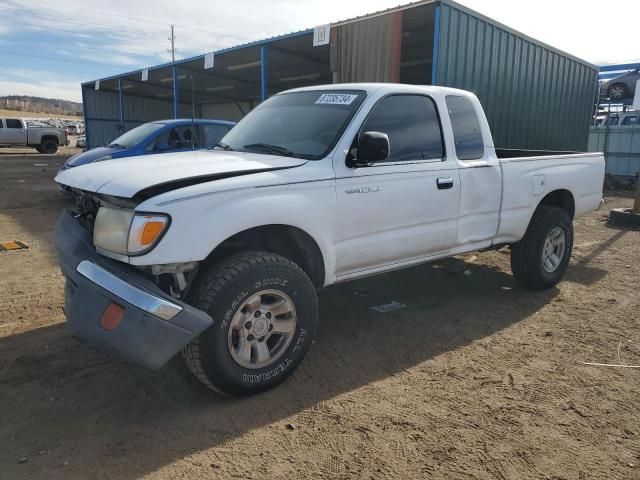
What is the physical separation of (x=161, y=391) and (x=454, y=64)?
725 cm

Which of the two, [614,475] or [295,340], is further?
[295,340]

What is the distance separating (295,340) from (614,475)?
182cm

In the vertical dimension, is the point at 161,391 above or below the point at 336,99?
below

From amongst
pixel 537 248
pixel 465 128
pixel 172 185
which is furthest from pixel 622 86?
pixel 172 185

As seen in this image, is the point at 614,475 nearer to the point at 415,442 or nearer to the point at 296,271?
the point at 415,442

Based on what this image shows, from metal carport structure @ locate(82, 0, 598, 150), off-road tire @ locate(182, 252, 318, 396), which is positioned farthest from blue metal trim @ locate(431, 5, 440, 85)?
off-road tire @ locate(182, 252, 318, 396)

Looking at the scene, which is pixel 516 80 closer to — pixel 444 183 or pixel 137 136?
Result: pixel 444 183

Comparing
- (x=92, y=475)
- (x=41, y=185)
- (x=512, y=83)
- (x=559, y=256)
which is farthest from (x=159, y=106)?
(x=92, y=475)

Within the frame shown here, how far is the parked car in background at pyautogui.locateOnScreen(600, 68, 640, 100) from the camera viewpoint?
19266mm

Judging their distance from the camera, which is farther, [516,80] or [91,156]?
[516,80]

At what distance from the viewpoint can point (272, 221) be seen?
9.78 feet

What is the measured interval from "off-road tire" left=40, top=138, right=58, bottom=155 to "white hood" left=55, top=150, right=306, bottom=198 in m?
28.0

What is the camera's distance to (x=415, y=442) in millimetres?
2664

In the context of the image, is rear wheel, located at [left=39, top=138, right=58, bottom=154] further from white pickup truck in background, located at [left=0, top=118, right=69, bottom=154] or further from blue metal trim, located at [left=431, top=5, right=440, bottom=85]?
blue metal trim, located at [left=431, top=5, right=440, bottom=85]
